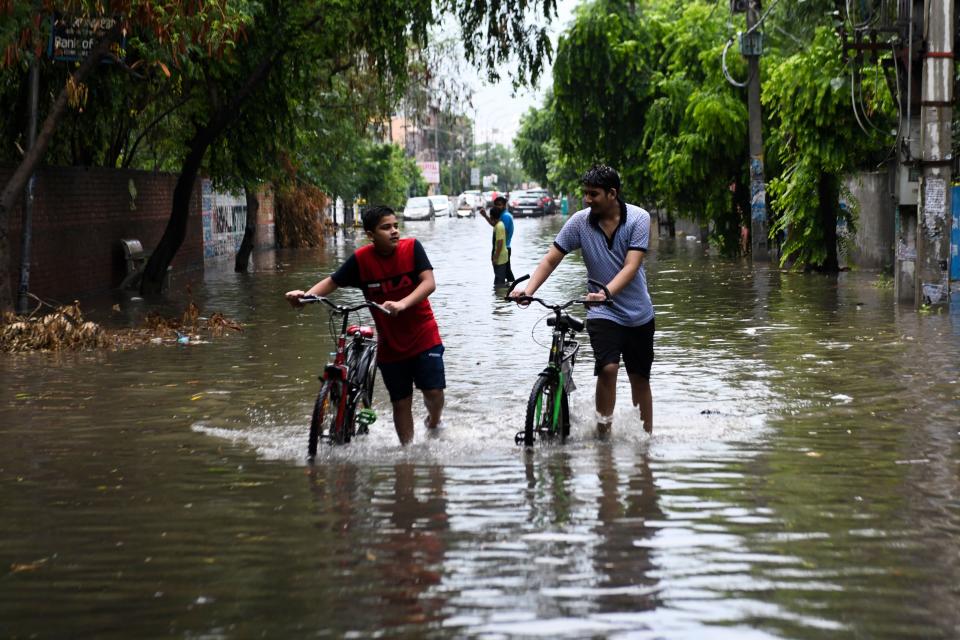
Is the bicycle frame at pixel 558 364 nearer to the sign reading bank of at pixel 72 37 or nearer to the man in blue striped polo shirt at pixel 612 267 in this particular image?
the man in blue striped polo shirt at pixel 612 267

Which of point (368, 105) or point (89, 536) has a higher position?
point (368, 105)

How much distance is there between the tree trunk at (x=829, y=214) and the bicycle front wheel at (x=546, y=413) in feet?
59.1

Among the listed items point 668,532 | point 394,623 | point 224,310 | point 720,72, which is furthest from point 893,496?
point 720,72

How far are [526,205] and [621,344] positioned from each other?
82276 millimetres

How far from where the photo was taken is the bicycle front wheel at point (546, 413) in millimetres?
8508

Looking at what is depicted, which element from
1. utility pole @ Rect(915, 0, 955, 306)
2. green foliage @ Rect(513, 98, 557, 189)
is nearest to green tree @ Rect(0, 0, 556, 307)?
utility pole @ Rect(915, 0, 955, 306)

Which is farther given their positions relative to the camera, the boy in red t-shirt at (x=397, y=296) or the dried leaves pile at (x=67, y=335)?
the dried leaves pile at (x=67, y=335)

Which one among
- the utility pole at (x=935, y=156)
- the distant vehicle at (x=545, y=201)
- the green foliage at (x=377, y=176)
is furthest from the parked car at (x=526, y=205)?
the utility pole at (x=935, y=156)

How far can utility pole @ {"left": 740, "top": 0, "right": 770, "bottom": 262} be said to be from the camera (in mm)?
29266

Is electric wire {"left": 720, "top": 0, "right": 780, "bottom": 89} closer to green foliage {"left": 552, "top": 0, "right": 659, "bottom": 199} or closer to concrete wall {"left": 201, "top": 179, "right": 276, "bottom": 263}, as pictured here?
green foliage {"left": 552, "top": 0, "right": 659, "bottom": 199}

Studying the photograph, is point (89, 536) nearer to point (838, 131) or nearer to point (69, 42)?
point (69, 42)

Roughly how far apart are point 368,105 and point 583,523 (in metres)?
25.4

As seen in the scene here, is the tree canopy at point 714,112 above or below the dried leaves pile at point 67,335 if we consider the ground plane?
above

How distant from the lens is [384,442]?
9.30 m
